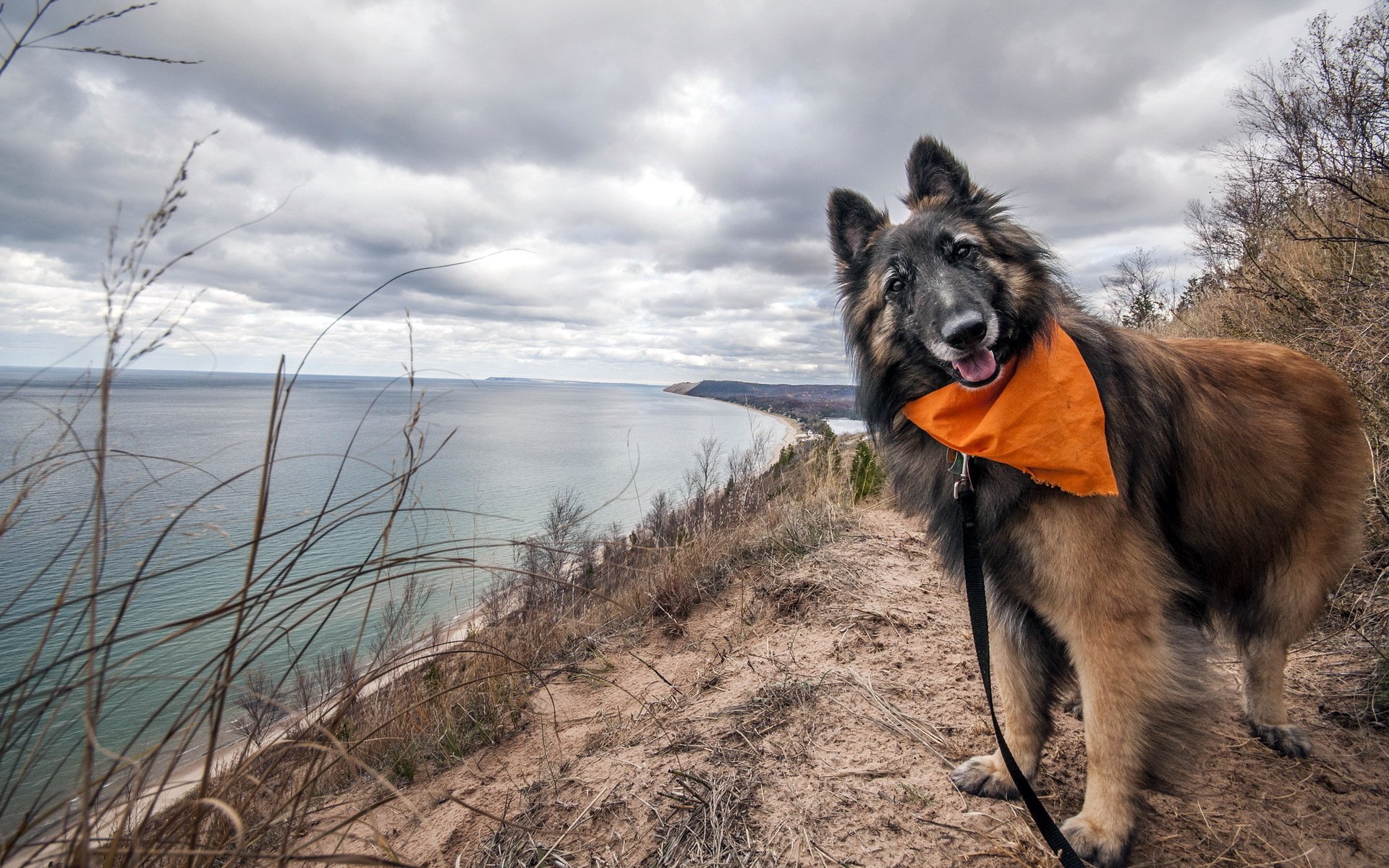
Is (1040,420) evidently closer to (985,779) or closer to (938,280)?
(938,280)

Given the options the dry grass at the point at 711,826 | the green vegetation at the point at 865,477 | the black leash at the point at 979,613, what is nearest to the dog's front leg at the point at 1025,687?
the black leash at the point at 979,613

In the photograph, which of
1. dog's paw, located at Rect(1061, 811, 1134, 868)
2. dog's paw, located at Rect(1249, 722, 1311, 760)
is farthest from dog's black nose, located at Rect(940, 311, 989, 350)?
dog's paw, located at Rect(1249, 722, 1311, 760)

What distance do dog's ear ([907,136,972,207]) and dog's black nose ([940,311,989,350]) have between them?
93cm

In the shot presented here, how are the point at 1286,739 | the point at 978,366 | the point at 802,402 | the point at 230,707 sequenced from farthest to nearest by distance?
1. the point at 802,402
2. the point at 1286,739
3. the point at 978,366
4. the point at 230,707

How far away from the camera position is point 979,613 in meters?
2.21

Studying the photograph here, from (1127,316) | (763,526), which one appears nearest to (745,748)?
(763,526)

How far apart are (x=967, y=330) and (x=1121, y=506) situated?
857 mm

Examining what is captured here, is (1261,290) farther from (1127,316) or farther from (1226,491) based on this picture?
(1127,316)

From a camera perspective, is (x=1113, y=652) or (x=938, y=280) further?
(x=938, y=280)

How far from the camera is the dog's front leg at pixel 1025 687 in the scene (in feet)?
8.19

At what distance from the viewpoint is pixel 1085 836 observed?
2113 mm

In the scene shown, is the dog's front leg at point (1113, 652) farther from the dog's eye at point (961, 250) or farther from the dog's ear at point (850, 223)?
the dog's ear at point (850, 223)

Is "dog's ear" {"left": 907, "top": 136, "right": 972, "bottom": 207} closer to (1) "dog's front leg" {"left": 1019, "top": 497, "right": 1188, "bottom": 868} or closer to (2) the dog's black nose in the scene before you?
(2) the dog's black nose

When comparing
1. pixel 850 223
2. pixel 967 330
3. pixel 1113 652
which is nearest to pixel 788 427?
pixel 850 223
